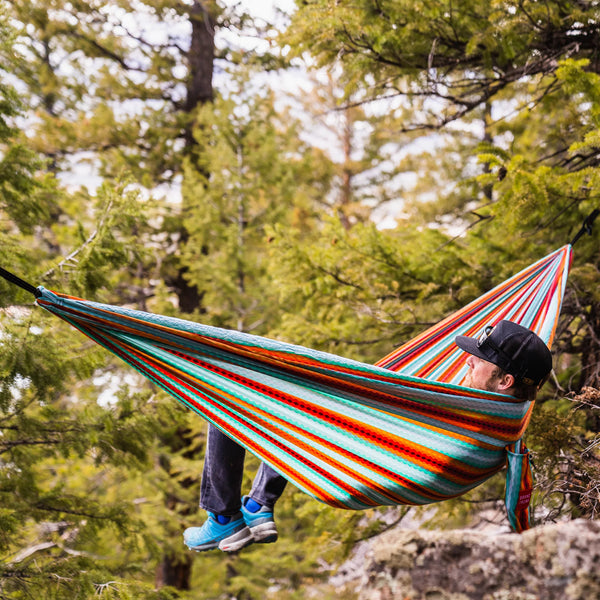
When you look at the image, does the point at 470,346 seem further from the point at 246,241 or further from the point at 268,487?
the point at 246,241

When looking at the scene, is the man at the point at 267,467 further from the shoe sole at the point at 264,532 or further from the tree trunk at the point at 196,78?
the tree trunk at the point at 196,78

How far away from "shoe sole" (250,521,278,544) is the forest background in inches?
35.9

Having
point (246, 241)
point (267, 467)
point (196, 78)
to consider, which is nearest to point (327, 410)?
point (267, 467)

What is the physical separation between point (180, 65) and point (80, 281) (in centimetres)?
476

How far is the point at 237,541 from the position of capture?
1603mm

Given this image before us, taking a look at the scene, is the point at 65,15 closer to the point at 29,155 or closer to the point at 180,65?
the point at 180,65

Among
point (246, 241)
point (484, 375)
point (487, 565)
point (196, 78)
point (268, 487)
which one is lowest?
point (268, 487)

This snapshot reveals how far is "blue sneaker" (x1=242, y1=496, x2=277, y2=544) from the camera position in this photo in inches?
64.6

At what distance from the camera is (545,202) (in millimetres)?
2246

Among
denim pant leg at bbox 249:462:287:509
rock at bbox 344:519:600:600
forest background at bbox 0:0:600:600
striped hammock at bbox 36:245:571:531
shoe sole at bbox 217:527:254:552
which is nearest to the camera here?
rock at bbox 344:519:600:600

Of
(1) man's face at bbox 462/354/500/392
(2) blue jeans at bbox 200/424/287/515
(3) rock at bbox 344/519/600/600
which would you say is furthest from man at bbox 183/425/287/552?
(1) man's face at bbox 462/354/500/392

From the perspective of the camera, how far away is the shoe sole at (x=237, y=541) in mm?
1589

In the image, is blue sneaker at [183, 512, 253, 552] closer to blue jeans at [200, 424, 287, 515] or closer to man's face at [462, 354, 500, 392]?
blue jeans at [200, 424, 287, 515]

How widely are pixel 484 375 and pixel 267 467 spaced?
2.47ft
